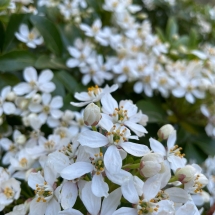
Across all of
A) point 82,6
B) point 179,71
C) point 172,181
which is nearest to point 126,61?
point 179,71

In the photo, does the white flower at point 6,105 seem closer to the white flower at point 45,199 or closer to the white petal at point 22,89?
the white petal at point 22,89

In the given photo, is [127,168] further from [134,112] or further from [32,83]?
[32,83]

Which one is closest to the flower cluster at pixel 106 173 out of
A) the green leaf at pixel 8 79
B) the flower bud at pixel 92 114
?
the flower bud at pixel 92 114

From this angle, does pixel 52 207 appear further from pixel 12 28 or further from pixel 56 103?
pixel 12 28

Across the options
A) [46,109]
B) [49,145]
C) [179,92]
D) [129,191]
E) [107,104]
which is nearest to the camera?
[129,191]

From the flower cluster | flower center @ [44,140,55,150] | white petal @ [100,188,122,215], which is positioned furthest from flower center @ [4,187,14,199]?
white petal @ [100,188,122,215]

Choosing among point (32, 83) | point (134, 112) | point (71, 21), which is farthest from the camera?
point (71, 21)

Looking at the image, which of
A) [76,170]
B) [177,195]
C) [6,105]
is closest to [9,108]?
[6,105]
